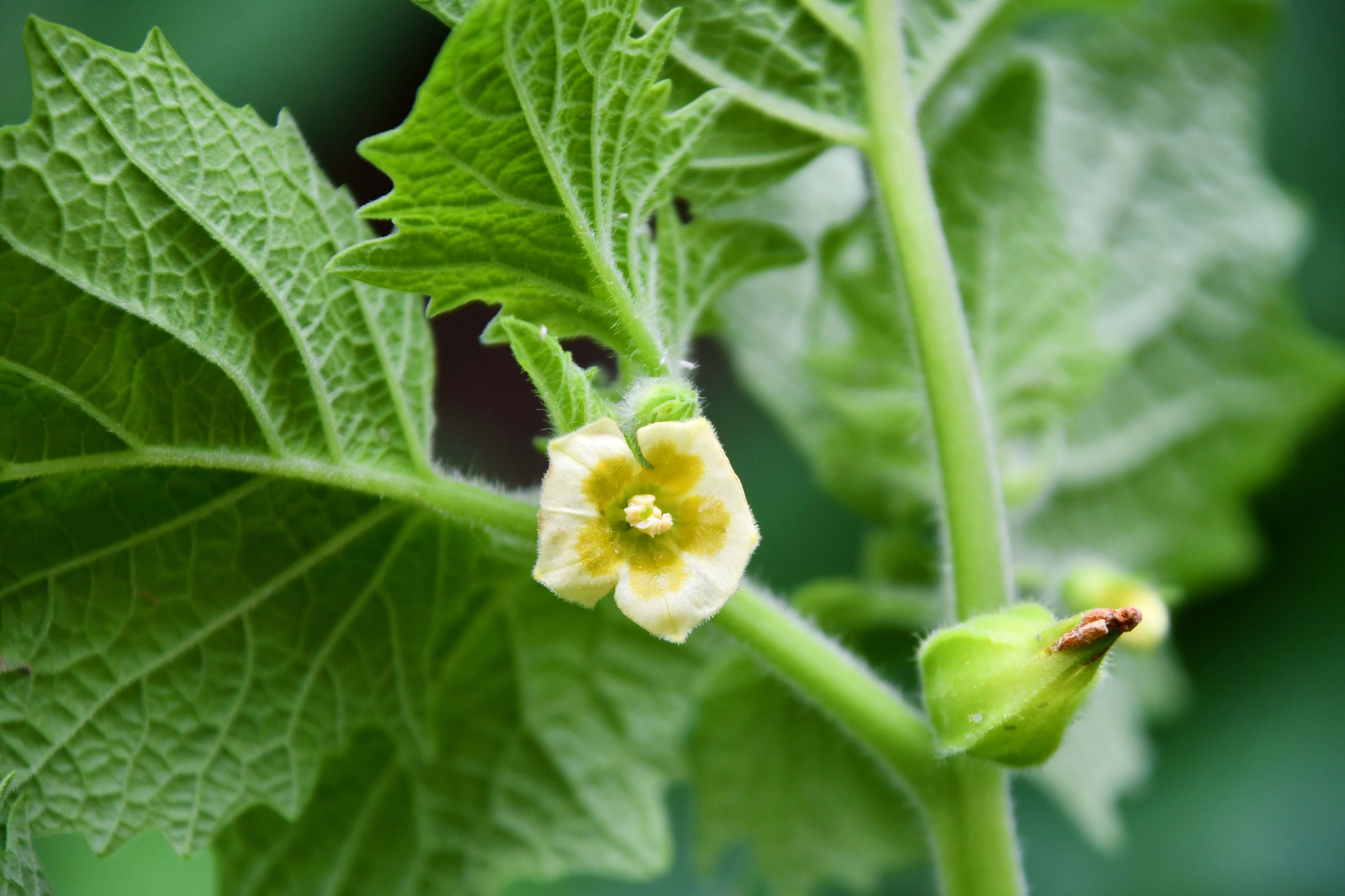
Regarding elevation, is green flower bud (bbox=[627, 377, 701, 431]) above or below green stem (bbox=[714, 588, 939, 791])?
above

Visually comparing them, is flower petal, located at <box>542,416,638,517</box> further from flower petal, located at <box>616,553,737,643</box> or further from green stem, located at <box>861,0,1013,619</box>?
green stem, located at <box>861,0,1013,619</box>

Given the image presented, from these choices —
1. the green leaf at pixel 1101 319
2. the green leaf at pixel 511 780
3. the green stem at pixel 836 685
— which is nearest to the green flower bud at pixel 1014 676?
the green stem at pixel 836 685

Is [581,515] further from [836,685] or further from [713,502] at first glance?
[836,685]

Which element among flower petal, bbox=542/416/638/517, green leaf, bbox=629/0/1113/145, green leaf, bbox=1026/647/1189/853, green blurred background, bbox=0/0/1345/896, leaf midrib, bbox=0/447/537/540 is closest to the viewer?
flower petal, bbox=542/416/638/517

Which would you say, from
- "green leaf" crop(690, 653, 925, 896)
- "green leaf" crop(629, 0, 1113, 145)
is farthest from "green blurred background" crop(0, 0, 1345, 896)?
"green leaf" crop(629, 0, 1113, 145)

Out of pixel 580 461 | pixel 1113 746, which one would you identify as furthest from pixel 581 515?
pixel 1113 746

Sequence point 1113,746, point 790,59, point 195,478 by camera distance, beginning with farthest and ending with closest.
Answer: point 1113,746 < point 790,59 < point 195,478

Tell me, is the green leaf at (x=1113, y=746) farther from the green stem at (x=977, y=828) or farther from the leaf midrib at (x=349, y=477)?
the leaf midrib at (x=349, y=477)
